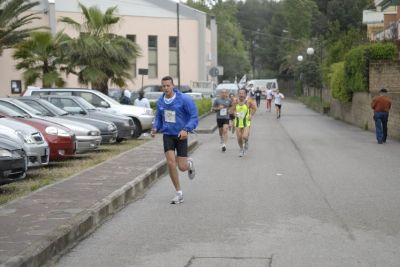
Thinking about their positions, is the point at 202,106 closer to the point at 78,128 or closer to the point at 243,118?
the point at 243,118

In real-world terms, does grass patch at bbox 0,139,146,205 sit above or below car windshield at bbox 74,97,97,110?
below

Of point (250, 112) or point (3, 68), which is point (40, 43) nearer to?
point (250, 112)

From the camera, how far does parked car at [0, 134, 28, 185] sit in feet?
34.2

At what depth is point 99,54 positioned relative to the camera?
31.6 meters

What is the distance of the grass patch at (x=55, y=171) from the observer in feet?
37.6

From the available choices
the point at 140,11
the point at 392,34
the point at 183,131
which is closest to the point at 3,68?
the point at 140,11

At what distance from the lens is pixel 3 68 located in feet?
163

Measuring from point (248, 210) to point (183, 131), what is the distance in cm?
159

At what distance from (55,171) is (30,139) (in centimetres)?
137

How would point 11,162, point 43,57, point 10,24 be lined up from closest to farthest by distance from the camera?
point 11,162 → point 10,24 → point 43,57

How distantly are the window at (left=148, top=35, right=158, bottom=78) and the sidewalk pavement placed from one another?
45665 mm

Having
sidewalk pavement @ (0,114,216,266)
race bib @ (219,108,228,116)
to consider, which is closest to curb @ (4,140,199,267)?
sidewalk pavement @ (0,114,216,266)

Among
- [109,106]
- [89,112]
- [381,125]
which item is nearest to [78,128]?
[89,112]

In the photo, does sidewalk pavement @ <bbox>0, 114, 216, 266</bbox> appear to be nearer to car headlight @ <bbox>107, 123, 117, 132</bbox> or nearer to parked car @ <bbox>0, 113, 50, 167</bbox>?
parked car @ <bbox>0, 113, 50, 167</bbox>
